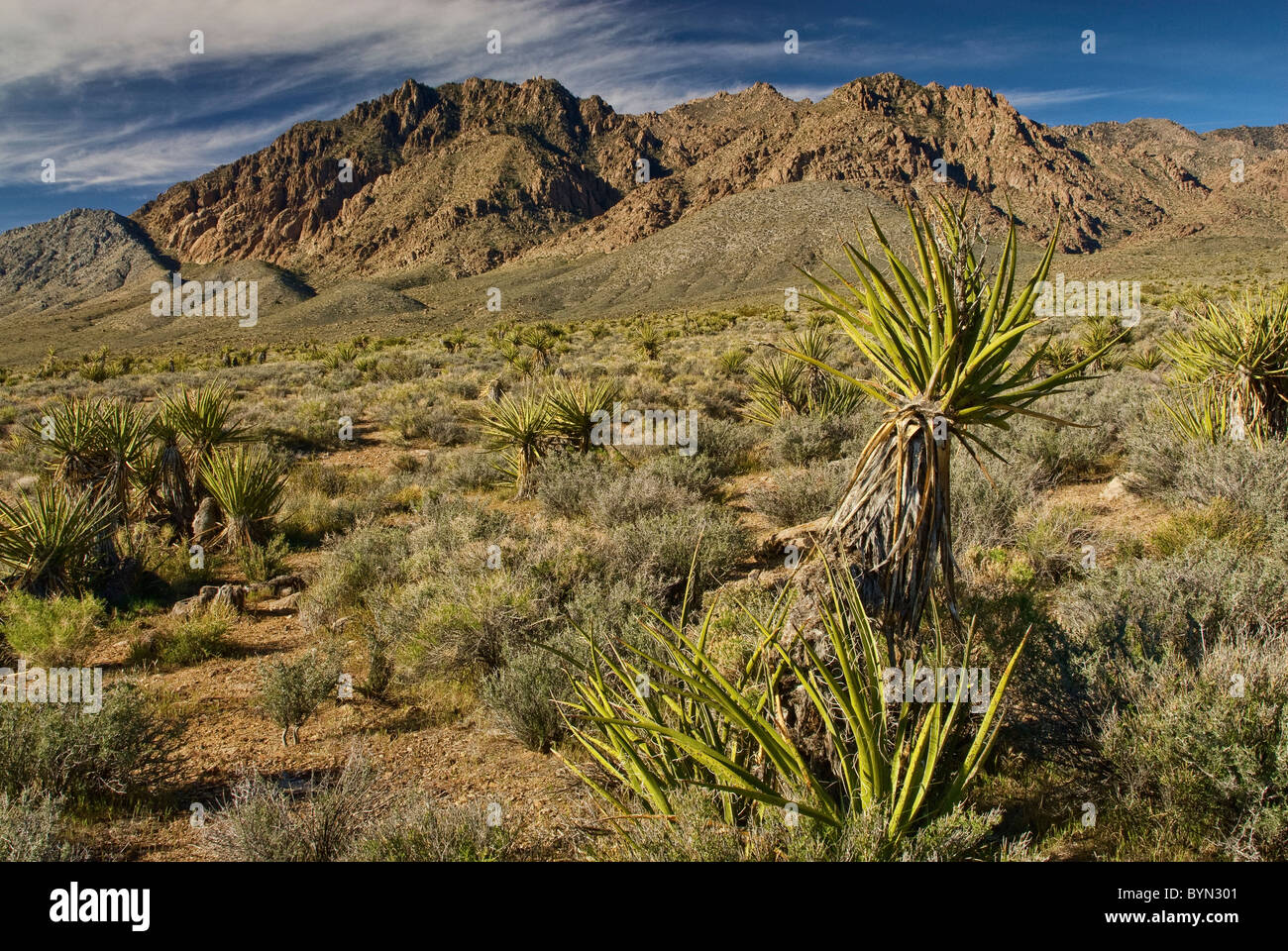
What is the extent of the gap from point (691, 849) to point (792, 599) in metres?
1.11

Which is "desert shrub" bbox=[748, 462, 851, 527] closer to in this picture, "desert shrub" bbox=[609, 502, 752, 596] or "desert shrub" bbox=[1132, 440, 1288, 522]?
"desert shrub" bbox=[609, 502, 752, 596]

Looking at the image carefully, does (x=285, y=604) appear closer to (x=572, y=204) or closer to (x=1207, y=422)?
(x=1207, y=422)

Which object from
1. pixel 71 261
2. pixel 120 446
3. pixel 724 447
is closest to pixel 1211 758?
pixel 724 447

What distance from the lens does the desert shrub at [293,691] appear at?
3812 mm

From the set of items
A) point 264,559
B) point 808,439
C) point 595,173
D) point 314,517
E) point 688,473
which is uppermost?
point 595,173

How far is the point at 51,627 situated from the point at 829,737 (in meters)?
5.75

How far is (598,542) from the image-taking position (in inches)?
223

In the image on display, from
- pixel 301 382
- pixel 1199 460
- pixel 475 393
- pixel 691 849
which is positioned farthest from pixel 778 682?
pixel 301 382

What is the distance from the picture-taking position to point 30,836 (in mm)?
2287

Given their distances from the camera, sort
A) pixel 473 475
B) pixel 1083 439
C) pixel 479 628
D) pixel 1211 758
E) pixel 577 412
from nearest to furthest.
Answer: pixel 1211 758 → pixel 479 628 → pixel 1083 439 → pixel 577 412 → pixel 473 475

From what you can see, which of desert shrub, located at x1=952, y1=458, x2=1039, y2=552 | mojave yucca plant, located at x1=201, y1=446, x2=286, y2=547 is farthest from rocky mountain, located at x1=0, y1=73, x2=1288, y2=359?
desert shrub, located at x1=952, y1=458, x2=1039, y2=552

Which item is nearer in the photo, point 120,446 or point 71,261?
point 120,446

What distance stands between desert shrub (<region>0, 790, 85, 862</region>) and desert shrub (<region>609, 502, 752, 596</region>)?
10.6ft

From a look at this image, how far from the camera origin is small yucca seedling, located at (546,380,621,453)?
798cm
